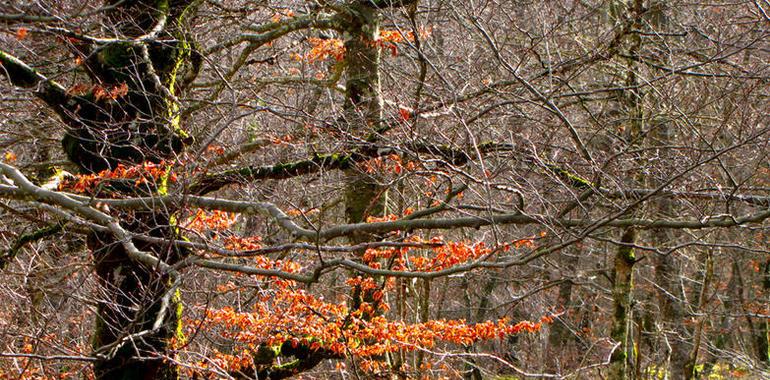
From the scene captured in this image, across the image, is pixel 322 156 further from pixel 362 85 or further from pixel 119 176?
pixel 362 85

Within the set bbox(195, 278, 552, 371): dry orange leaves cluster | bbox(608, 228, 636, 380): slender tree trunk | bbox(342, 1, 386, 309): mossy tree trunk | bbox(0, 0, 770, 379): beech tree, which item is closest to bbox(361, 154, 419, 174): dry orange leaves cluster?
bbox(0, 0, 770, 379): beech tree

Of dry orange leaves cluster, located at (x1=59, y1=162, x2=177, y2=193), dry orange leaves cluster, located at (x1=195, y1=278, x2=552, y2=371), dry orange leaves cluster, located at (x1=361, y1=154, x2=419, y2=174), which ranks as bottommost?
dry orange leaves cluster, located at (x1=195, y1=278, x2=552, y2=371)

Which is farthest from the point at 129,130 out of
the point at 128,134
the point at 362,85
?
the point at 362,85

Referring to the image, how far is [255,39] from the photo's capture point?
24.0 feet

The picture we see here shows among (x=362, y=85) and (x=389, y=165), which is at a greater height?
(x=362, y=85)

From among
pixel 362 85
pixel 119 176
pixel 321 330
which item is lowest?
pixel 321 330

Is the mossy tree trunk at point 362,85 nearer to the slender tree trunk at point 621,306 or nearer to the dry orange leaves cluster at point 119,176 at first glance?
the dry orange leaves cluster at point 119,176

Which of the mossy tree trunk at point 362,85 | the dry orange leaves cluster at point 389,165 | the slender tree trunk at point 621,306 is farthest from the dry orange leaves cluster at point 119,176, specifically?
the slender tree trunk at point 621,306

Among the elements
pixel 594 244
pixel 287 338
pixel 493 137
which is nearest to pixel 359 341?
pixel 287 338

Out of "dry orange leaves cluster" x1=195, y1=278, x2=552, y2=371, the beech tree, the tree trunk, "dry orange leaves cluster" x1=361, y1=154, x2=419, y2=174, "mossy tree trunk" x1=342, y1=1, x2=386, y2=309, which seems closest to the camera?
the beech tree

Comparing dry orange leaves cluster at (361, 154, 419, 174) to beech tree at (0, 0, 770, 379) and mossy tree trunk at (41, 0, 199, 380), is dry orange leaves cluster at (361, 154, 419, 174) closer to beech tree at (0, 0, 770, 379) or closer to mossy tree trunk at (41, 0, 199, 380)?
beech tree at (0, 0, 770, 379)

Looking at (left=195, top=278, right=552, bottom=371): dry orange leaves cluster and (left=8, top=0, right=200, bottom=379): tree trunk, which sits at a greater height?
(left=8, top=0, right=200, bottom=379): tree trunk

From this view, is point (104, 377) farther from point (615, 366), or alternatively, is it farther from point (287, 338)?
point (615, 366)

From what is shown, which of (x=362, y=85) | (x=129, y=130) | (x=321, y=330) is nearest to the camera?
(x=129, y=130)
